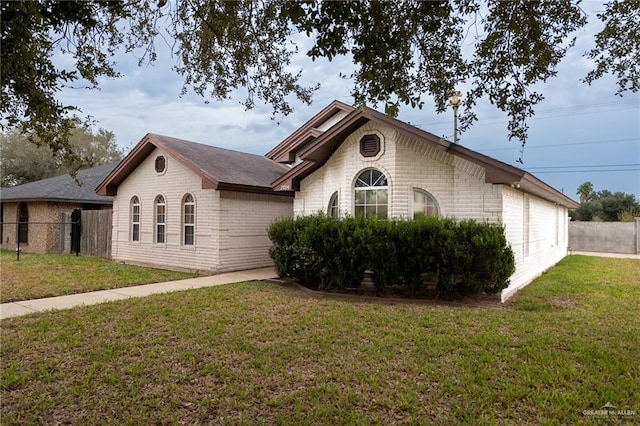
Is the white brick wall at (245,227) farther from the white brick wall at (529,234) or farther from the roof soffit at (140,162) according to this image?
the white brick wall at (529,234)

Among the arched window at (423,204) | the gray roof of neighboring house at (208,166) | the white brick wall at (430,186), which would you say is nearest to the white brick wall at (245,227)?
the gray roof of neighboring house at (208,166)

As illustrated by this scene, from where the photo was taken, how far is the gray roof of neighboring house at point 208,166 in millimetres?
12437

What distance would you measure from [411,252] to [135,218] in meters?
11.0

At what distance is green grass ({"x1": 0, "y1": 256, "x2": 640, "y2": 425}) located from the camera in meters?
3.69

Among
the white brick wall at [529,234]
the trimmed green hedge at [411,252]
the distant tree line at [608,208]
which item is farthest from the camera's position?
the distant tree line at [608,208]

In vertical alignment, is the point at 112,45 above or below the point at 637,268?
above

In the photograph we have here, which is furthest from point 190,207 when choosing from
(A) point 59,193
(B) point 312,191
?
(A) point 59,193

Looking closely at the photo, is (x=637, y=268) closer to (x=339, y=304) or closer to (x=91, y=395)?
(x=339, y=304)

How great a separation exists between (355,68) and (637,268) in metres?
14.7

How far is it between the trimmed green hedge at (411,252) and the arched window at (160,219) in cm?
634

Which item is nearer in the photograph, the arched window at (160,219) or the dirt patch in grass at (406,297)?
the dirt patch in grass at (406,297)

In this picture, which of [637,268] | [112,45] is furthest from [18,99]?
[637,268]

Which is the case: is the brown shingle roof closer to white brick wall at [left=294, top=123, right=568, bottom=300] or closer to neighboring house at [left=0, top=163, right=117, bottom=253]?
white brick wall at [left=294, top=123, right=568, bottom=300]

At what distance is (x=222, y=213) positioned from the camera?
40.8 ft
